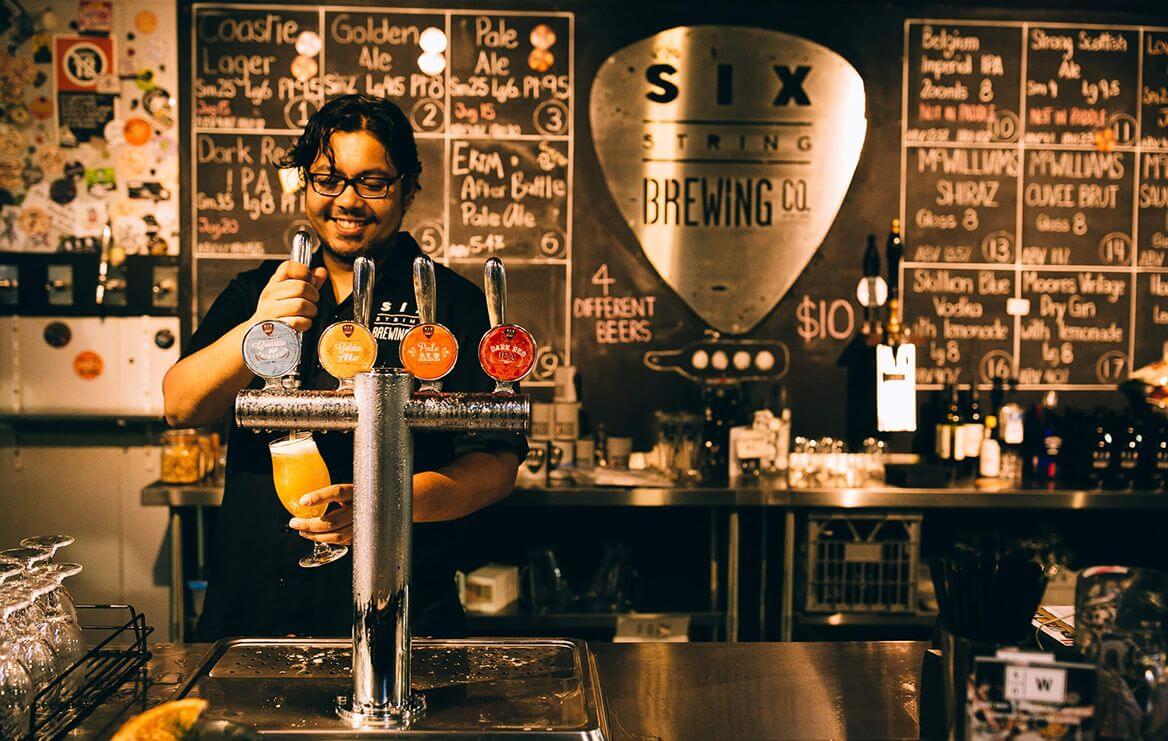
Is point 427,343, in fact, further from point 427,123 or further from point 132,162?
point 132,162

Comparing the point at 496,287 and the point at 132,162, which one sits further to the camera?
the point at 132,162

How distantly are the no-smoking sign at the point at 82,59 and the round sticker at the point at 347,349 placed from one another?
3302 mm

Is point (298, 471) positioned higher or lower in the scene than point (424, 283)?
lower

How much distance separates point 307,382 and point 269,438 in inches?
5.9

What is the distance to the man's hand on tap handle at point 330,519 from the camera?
1.19 m

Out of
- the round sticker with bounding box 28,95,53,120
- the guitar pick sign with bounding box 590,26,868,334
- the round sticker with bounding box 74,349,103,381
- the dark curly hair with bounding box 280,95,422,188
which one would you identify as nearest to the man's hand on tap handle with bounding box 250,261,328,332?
the dark curly hair with bounding box 280,95,422,188

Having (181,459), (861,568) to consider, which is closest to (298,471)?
(181,459)

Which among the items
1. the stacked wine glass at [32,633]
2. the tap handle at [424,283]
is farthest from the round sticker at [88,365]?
the tap handle at [424,283]

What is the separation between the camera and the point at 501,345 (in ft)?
3.81

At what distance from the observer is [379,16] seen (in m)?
3.84

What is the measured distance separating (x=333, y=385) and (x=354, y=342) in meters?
1.02

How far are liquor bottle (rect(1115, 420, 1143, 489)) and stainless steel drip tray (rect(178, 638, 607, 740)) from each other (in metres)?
2.97

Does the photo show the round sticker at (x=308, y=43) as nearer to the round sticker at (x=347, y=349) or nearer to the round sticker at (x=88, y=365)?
the round sticker at (x=88, y=365)

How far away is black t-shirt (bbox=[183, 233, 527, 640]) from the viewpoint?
78.0 inches
